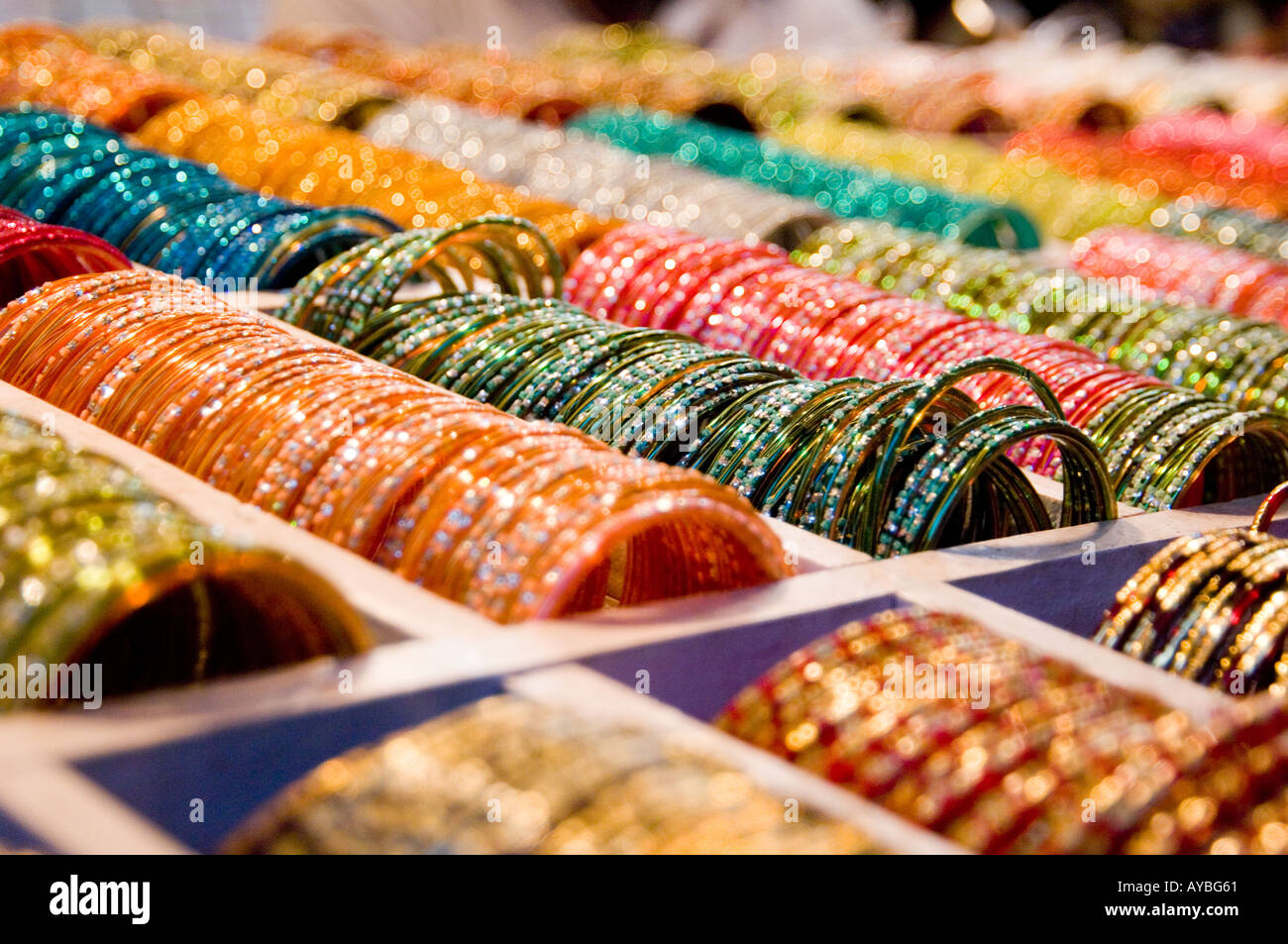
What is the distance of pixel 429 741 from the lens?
1052 millimetres

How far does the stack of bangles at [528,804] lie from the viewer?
98cm

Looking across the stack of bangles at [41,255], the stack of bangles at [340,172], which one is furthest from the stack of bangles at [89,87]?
the stack of bangles at [41,255]

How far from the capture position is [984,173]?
3.92 m

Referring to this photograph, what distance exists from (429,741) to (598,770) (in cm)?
11

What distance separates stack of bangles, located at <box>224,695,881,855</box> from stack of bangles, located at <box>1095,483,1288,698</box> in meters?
0.57

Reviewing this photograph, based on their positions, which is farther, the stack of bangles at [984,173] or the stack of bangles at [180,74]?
the stack of bangles at [984,173]

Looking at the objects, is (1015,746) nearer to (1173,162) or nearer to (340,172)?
(340,172)

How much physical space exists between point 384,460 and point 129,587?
0.40 meters

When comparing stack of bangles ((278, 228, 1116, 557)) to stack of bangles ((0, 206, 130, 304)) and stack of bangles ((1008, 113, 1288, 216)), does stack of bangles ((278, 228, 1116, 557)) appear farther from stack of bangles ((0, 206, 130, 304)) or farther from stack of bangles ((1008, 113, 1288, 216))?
stack of bangles ((1008, 113, 1288, 216))

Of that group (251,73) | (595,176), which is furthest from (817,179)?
Result: (251,73)

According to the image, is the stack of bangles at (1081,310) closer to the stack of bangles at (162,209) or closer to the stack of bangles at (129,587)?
the stack of bangles at (162,209)

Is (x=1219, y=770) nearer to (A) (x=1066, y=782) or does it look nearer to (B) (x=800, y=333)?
(A) (x=1066, y=782)

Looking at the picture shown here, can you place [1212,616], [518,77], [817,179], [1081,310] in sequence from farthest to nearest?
1. [518,77]
2. [817,179]
3. [1081,310]
4. [1212,616]

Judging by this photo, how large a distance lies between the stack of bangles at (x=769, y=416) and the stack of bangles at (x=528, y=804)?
2.16ft
